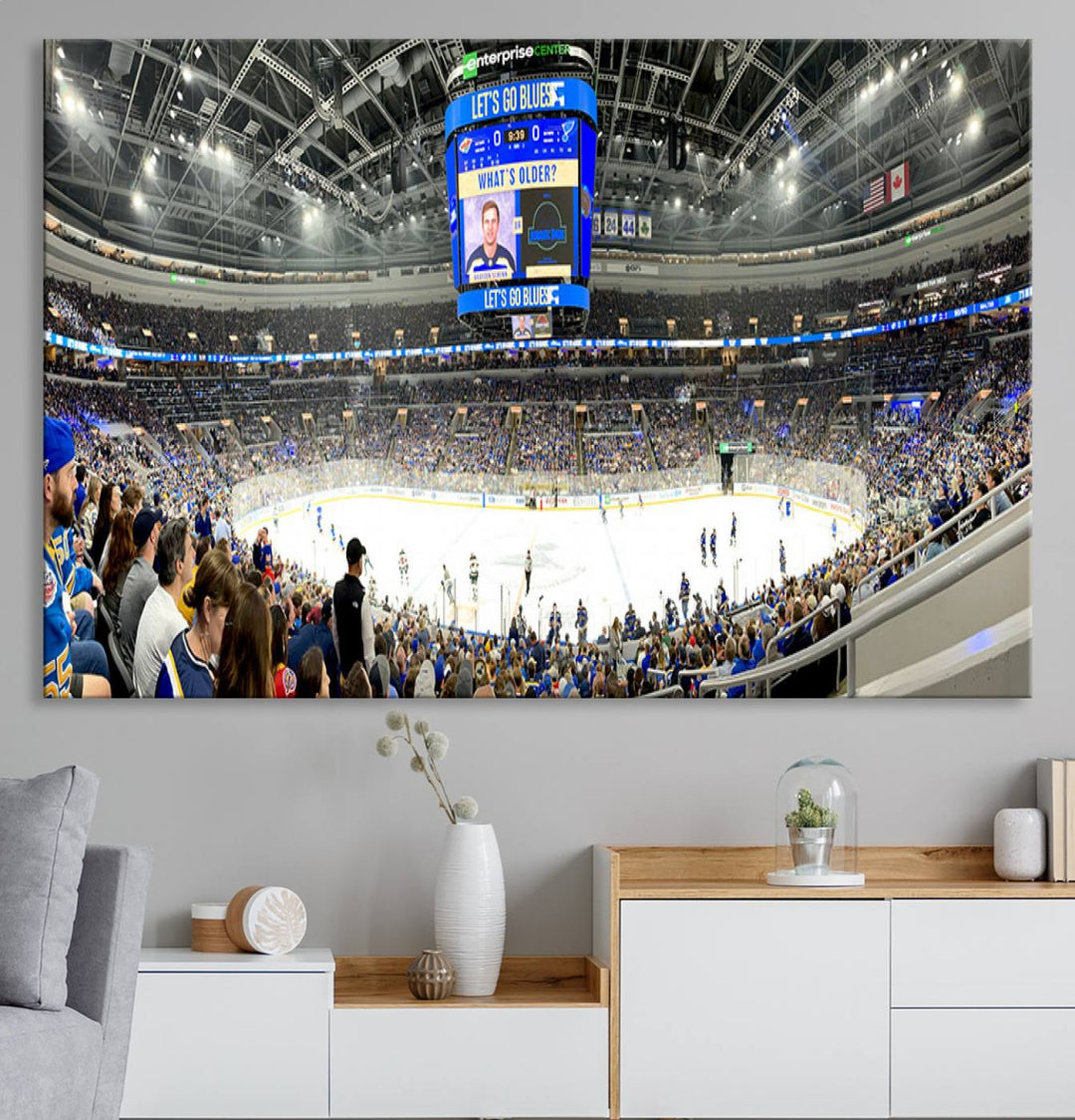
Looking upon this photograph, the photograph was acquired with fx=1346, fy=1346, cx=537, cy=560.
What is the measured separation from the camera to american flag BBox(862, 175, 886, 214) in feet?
11.6

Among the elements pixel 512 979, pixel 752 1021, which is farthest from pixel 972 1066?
pixel 512 979

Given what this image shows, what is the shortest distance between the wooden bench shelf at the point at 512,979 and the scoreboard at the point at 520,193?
5.47 ft

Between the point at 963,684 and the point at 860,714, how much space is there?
274 millimetres

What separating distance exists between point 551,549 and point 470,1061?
1275 mm

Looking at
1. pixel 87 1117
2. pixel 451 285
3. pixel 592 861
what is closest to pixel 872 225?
pixel 451 285

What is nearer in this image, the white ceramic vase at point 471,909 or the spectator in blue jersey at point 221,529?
the white ceramic vase at point 471,909

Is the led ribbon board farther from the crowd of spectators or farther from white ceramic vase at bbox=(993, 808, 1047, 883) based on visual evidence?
white ceramic vase at bbox=(993, 808, 1047, 883)

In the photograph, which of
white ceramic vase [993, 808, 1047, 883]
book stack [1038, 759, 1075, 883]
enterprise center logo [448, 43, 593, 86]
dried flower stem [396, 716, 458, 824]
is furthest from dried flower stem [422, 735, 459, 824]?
enterprise center logo [448, 43, 593, 86]

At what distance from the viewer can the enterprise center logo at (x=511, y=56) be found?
3.53 meters

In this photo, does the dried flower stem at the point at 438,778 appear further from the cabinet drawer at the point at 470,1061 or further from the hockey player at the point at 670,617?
the hockey player at the point at 670,617

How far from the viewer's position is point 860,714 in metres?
3.54

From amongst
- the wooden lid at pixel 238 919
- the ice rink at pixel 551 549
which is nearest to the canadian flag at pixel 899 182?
the ice rink at pixel 551 549

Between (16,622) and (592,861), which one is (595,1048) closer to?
(592,861)

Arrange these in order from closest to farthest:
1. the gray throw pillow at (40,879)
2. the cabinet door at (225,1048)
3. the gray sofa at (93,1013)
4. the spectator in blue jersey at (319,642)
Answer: the gray sofa at (93,1013) < the gray throw pillow at (40,879) < the cabinet door at (225,1048) < the spectator in blue jersey at (319,642)
